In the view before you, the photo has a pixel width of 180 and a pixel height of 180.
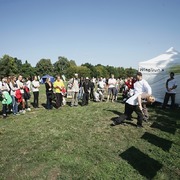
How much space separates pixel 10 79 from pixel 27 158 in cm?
599

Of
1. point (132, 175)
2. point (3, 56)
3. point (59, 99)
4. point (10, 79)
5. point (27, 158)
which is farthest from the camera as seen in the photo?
point (3, 56)

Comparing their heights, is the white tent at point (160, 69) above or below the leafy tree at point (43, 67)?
below

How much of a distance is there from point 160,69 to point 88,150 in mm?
9850

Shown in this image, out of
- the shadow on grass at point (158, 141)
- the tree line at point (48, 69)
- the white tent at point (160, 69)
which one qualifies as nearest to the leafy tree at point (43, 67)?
the tree line at point (48, 69)

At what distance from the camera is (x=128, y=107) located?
24.0ft

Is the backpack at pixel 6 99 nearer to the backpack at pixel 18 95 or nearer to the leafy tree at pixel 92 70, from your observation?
the backpack at pixel 18 95

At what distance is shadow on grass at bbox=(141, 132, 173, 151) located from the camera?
5.49 metres

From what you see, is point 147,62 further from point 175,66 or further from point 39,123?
point 39,123

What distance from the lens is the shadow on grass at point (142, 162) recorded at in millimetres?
4109

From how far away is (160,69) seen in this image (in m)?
13.2

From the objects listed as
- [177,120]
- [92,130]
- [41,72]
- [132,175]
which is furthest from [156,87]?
[41,72]

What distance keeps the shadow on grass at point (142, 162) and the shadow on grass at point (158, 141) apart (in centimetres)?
81

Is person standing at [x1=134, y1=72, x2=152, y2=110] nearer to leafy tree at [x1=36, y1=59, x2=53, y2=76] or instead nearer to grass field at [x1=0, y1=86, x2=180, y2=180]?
grass field at [x1=0, y1=86, x2=180, y2=180]

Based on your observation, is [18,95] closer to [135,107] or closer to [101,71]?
[135,107]
